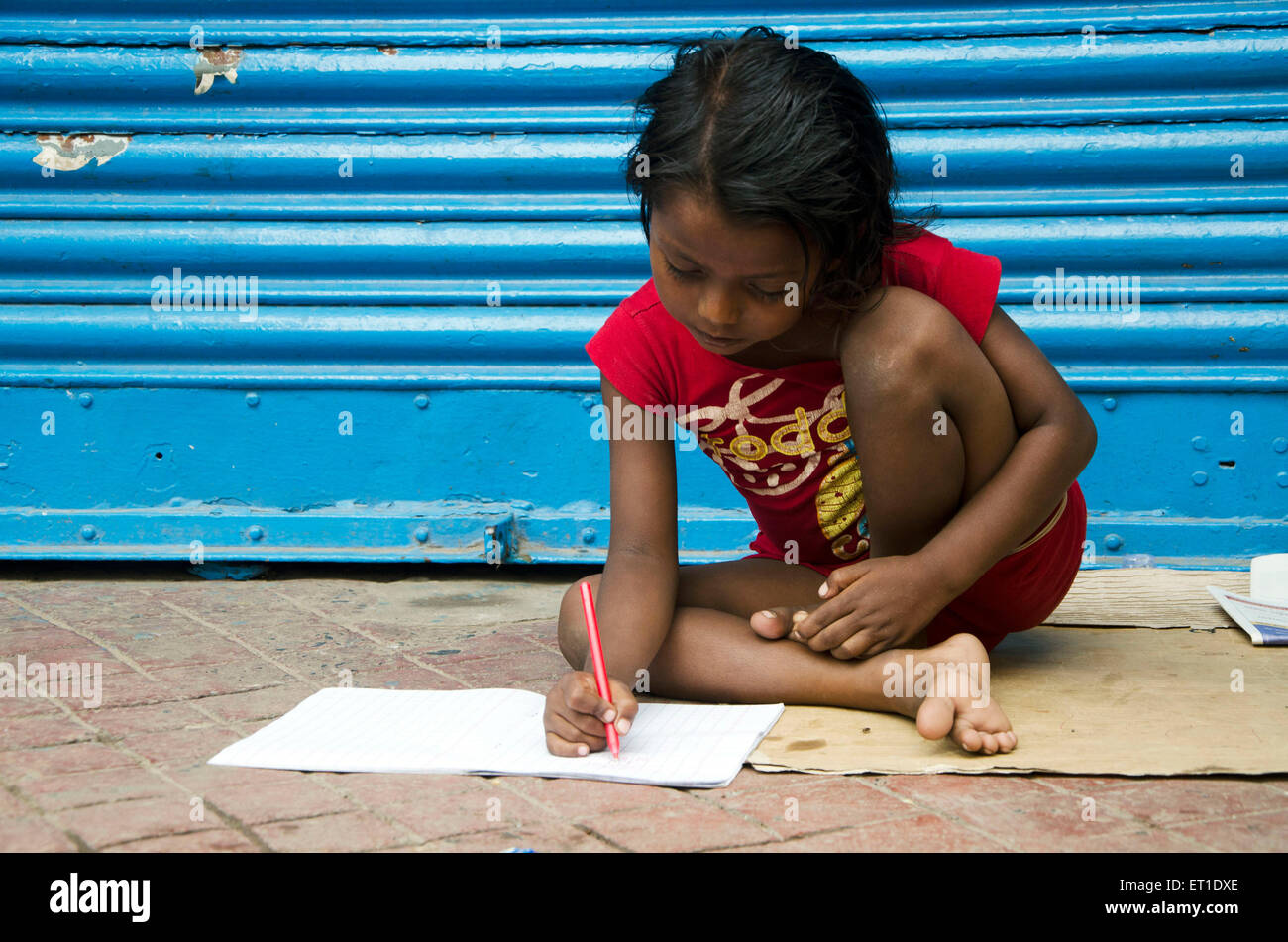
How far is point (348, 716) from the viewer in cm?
184

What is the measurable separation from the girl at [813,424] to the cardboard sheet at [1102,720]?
0.19ft

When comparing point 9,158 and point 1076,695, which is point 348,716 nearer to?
point 1076,695

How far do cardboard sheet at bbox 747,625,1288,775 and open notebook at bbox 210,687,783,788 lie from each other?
79 millimetres

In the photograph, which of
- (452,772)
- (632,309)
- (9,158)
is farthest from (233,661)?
(9,158)

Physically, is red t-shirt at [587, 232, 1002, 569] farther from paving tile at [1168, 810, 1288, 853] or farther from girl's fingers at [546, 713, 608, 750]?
paving tile at [1168, 810, 1288, 853]

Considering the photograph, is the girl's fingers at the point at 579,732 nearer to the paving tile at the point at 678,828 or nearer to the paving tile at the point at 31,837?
the paving tile at the point at 678,828

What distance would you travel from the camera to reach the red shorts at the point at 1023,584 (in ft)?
6.23

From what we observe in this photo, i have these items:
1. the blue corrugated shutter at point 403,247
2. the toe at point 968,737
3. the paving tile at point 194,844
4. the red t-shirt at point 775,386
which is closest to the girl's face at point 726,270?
the red t-shirt at point 775,386

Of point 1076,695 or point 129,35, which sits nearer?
point 1076,695

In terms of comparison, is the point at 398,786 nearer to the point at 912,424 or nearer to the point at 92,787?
the point at 92,787

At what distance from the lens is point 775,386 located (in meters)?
1.87

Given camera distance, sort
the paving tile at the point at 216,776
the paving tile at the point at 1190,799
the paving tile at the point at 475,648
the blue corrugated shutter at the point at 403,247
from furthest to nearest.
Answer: the blue corrugated shutter at the point at 403,247 → the paving tile at the point at 475,648 → the paving tile at the point at 216,776 → the paving tile at the point at 1190,799

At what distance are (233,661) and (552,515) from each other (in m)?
0.99

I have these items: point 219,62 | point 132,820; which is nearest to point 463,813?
point 132,820
